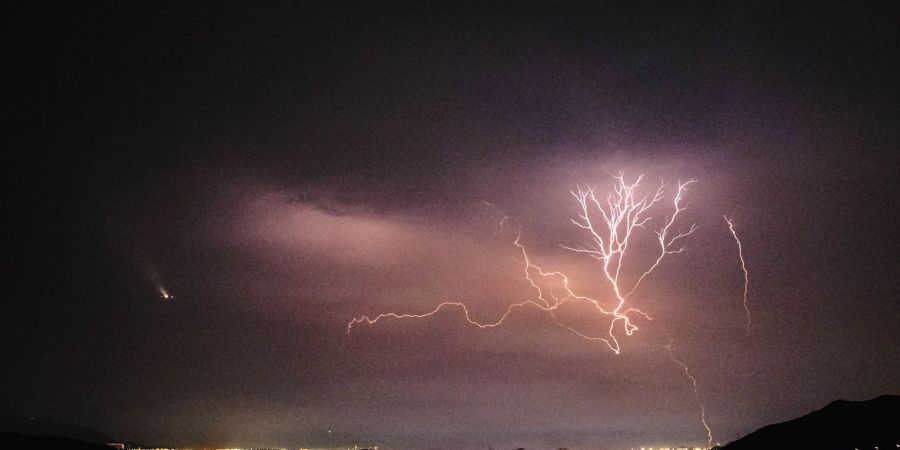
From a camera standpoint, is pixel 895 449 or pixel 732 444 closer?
pixel 895 449

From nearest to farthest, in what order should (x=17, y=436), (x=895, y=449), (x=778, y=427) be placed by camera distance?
(x=895, y=449)
(x=17, y=436)
(x=778, y=427)

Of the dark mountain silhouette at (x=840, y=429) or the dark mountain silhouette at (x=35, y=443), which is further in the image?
the dark mountain silhouette at (x=35, y=443)

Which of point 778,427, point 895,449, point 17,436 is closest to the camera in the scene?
point 895,449

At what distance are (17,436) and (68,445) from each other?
506 cm

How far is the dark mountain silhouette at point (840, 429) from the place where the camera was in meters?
70.1

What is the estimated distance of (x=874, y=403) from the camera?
84.2 m

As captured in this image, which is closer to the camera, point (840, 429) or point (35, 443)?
point (35, 443)

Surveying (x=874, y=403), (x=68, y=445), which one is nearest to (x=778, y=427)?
(x=874, y=403)

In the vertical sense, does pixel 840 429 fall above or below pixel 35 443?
below

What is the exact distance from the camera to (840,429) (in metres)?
80.1

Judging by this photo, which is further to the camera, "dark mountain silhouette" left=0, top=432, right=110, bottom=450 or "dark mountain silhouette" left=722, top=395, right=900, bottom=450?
"dark mountain silhouette" left=0, top=432, right=110, bottom=450

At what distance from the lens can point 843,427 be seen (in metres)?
80.2

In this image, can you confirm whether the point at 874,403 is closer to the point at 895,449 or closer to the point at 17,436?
the point at 895,449

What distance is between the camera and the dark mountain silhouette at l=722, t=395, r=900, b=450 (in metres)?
70.1
